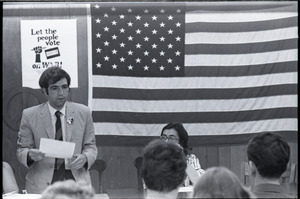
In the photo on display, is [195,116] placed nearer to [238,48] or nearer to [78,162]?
[238,48]

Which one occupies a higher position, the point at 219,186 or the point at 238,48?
the point at 238,48

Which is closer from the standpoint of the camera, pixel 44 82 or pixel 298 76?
pixel 44 82

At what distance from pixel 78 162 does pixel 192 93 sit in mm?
1753

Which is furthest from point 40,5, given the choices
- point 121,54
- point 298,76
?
point 298,76

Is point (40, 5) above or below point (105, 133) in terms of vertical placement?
above

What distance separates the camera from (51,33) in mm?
7109

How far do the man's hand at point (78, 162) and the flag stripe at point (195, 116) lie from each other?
3.54 feet

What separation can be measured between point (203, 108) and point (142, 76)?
0.78 metres

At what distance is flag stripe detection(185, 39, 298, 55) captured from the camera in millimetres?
7312

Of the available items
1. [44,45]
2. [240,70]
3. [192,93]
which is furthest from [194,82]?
[44,45]

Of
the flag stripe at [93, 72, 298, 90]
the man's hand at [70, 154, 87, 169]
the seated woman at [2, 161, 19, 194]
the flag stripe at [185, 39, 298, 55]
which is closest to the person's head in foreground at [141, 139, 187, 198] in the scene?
the man's hand at [70, 154, 87, 169]

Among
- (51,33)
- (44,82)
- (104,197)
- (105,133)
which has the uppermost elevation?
(51,33)

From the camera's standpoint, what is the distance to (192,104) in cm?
747

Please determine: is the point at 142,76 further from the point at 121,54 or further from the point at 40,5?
the point at 40,5
